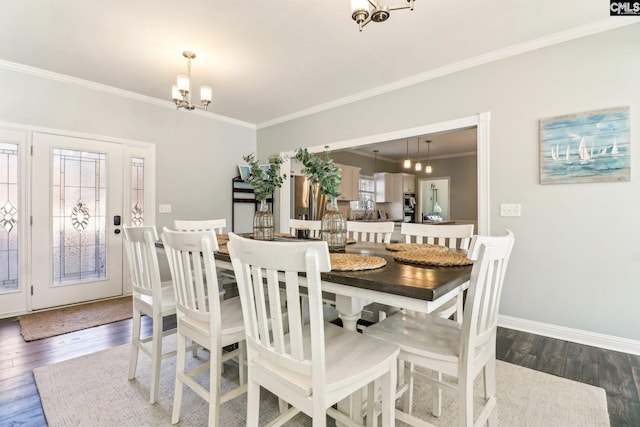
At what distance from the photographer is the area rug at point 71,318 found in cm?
281

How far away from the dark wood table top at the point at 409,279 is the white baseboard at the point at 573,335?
6.68ft

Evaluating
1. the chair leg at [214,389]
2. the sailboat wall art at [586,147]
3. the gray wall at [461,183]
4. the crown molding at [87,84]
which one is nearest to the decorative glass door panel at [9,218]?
the crown molding at [87,84]

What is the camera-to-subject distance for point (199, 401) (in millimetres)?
1781

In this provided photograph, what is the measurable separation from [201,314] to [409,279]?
1.03m

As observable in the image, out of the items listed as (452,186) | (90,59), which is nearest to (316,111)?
(90,59)

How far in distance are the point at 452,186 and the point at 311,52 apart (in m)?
6.29

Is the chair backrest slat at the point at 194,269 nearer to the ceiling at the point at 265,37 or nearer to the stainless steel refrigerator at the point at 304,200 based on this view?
the ceiling at the point at 265,37

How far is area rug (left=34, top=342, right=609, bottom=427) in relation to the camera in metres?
1.62

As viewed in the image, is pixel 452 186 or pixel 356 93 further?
pixel 452 186

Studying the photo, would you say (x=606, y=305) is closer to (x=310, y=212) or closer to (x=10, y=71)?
(x=310, y=212)

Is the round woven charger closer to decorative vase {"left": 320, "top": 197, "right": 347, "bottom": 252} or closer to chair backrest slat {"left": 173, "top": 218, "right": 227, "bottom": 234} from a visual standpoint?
decorative vase {"left": 320, "top": 197, "right": 347, "bottom": 252}

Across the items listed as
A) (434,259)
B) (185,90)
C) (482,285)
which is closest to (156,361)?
(434,259)

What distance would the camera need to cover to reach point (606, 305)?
8.14ft

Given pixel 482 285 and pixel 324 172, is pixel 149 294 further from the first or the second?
pixel 482 285
